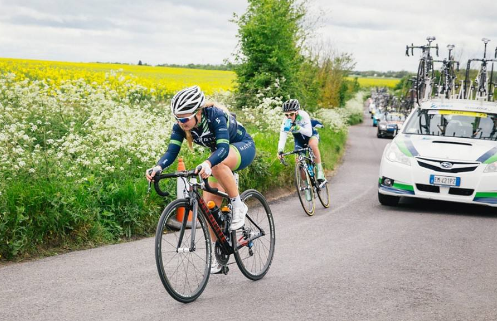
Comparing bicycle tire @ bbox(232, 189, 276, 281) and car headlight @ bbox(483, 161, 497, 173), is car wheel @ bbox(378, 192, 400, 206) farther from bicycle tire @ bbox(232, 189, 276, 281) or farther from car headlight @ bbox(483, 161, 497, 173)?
bicycle tire @ bbox(232, 189, 276, 281)

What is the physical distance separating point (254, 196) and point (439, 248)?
288cm

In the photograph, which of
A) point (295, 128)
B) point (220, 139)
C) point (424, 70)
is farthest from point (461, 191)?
point (424, 70)

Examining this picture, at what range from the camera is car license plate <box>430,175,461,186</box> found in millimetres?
10281

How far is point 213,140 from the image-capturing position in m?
5.68

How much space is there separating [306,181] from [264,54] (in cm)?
1195

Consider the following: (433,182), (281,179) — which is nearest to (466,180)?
(433,182)

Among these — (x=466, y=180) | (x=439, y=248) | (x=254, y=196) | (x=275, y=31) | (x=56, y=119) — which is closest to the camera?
(x=254, y=196)

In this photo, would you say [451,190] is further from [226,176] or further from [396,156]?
[226,176]

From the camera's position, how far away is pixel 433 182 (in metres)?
10.4

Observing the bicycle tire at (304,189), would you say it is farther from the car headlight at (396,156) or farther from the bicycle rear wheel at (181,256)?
the bicycle rear wheel at (181,256)

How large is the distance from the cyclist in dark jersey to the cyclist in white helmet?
4259 mm

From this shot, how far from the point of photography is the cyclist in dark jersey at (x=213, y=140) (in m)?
5.17

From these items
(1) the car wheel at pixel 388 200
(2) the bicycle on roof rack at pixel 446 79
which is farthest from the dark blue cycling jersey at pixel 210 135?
(2) the bicycle on roof rack at pixel 446 79

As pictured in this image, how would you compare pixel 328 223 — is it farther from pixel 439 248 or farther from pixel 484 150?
pixel 484 150
